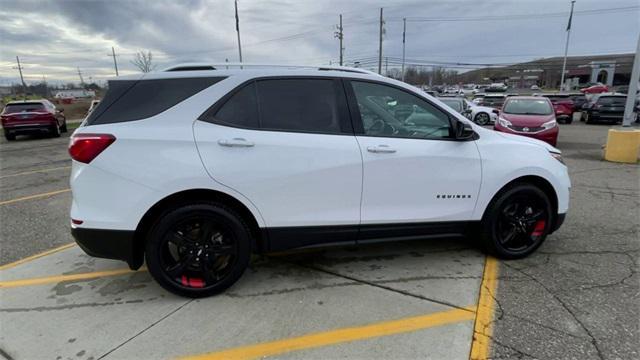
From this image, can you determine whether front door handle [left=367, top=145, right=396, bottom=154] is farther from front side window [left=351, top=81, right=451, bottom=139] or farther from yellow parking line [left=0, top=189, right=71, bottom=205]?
yellow parking line [left=0, top=189, right=71, bottom=205]

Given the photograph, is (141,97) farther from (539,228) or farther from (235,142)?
(539,228)

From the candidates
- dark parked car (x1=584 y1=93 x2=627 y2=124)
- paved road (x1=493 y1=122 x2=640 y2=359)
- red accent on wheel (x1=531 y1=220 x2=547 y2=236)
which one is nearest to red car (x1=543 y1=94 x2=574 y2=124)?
dark parked car (x1=584 y1=93 x2=627 y2=124)

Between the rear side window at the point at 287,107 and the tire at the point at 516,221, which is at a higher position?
the rear side window at the point at 287,107

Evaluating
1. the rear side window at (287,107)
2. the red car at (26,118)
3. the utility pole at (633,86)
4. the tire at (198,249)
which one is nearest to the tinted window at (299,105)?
the rear side window at (287,107)

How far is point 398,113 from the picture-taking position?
3.54 m

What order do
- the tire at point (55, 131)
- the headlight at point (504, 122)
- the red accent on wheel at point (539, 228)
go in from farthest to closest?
the tire at point (55, 131) → the headlight at point (504, 122) → the red accent on wheel at point (539, 228)

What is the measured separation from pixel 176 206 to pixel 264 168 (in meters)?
0.74

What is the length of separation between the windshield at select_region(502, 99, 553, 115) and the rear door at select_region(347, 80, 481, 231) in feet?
30.6

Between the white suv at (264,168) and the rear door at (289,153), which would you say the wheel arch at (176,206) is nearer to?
the white suv at (264,168)

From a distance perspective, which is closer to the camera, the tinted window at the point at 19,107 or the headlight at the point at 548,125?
the headlight at the point at 548,125

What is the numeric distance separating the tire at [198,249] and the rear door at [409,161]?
1111 mm

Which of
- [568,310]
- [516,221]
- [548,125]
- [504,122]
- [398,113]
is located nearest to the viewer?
[568,310]

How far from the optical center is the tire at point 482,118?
18.8 meters

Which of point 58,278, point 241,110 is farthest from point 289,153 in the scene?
point 58,278
